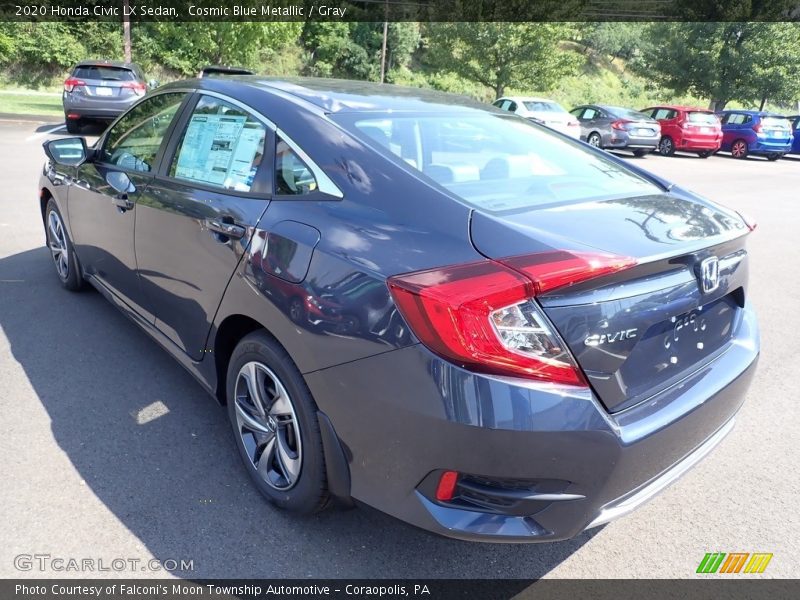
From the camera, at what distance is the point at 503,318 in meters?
1.79

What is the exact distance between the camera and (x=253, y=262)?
2.40 metres

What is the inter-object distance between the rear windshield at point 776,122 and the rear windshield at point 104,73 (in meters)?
19.7

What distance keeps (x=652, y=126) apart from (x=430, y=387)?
20562 mm

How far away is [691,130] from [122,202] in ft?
69.1

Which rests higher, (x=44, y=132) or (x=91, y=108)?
(x=91, y=108)

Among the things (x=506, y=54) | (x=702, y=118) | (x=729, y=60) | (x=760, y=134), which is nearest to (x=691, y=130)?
(x=702, y=118)

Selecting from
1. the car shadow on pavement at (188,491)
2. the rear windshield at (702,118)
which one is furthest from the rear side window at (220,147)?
the rear windshield at (702,118)

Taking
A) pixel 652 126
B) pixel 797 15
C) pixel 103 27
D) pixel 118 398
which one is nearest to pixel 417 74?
pixel 103 27

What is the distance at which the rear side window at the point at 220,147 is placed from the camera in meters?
2.70

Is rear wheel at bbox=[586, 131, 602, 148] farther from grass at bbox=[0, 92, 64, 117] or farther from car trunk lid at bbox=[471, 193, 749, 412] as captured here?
car trunk lid at bbox=[471, 193, 749, 412]

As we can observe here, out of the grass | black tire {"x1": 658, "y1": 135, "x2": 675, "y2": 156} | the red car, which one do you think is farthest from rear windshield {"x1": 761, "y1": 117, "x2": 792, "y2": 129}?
the grass

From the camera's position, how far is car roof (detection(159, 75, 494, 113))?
2.77 m

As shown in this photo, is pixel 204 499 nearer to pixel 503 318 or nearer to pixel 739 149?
pixel 503 318

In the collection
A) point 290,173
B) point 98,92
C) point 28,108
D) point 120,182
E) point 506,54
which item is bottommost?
point 28,108
